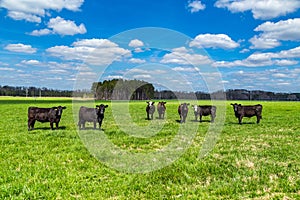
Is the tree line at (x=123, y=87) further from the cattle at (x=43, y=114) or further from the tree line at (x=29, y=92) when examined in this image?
the tree line at (x=29, y=92)

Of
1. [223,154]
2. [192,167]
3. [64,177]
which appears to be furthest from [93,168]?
[223,154]

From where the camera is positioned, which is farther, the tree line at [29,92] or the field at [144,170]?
the tree line at [29,92]

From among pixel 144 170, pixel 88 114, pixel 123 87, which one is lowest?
pixel 144 170

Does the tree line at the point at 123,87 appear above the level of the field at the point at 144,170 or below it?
above

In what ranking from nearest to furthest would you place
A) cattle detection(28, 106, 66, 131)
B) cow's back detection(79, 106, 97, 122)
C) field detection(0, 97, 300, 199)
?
field detection(0, 97, 300, 199), cattle detection(28, 106, 66, 131), cow's back detection(79, 106, 97, 122)

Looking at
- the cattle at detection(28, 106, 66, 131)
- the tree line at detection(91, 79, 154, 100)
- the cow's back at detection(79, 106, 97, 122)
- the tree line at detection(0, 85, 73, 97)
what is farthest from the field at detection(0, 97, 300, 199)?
the tree line at detection(0, 85, 73, 97)

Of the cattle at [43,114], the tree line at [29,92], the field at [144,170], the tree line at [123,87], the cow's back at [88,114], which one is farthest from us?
the tree line at [29,92]

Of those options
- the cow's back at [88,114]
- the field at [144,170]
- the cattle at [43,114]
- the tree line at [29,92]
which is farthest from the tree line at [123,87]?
the tree line at [29,92]

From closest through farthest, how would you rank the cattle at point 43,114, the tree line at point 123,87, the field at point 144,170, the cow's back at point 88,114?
the field at point 144,170
the tree line at point 123,87
the cattle at point 43,114
the cow's back at point 88,114

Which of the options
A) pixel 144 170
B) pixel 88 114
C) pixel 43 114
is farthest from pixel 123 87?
pixel 144 170

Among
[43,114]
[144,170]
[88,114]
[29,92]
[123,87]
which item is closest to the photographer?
[144,170]

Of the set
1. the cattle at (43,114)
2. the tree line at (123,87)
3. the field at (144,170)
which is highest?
the tree line at (123,87)

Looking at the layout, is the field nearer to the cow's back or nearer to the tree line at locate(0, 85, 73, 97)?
the cow's back

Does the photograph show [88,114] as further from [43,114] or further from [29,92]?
[29,92]
